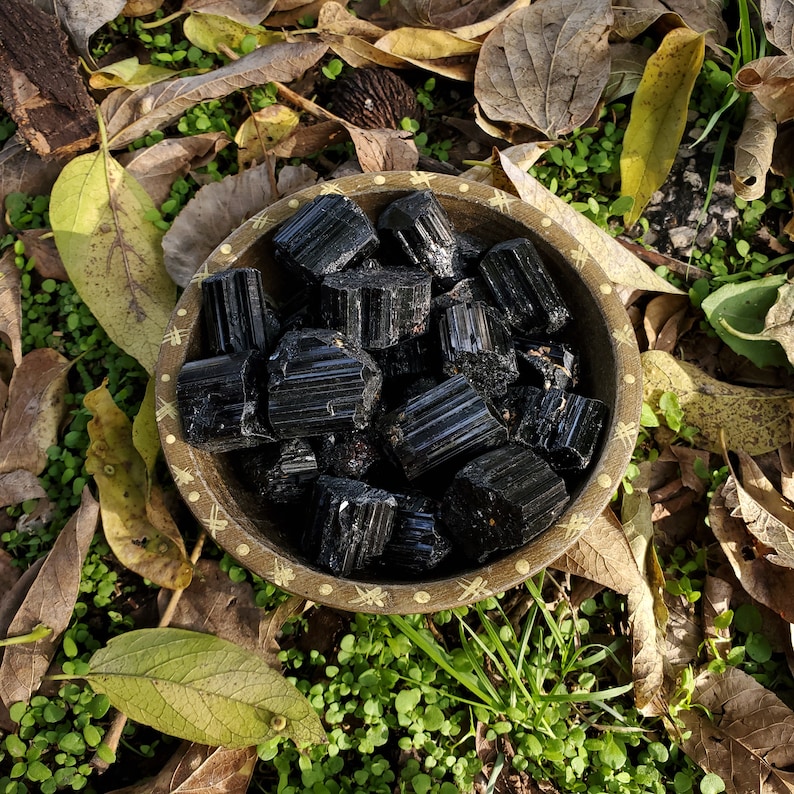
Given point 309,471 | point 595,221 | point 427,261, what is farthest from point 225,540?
point 595,221

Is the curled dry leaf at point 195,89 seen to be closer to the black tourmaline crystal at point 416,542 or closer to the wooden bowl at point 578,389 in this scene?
the wooden bowl at point 578,389

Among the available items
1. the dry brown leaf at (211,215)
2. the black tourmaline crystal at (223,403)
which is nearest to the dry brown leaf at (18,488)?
the dry brown leaf at (211,215)

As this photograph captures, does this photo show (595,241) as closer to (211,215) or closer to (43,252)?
(211,215)

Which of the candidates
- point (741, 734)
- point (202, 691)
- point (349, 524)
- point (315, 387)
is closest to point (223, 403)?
point (315, 387)

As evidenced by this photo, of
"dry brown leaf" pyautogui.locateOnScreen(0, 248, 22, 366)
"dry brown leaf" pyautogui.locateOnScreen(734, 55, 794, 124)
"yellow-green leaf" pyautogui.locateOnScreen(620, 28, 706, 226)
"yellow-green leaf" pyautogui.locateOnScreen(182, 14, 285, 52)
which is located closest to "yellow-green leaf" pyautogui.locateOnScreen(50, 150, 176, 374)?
"dry brown leaf" pyautogui.locateOnScreen(0, 248, 22, 366)

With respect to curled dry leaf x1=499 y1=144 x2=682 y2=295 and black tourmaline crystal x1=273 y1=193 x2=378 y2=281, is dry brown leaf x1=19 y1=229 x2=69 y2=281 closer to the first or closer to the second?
black tourmaline crystal x1=273 y1=193 x2=378 y2=281

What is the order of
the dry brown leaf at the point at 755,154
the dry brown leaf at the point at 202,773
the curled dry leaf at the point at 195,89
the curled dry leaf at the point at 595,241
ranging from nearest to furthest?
the dry brown leaf at the point at 202,773
the curled dry leaf at the point at 595,241
the dry brown leaf at the point at 755,154
the curled dry leaf at the point at 195,89

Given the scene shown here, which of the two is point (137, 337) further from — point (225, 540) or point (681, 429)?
point (681, 429)
